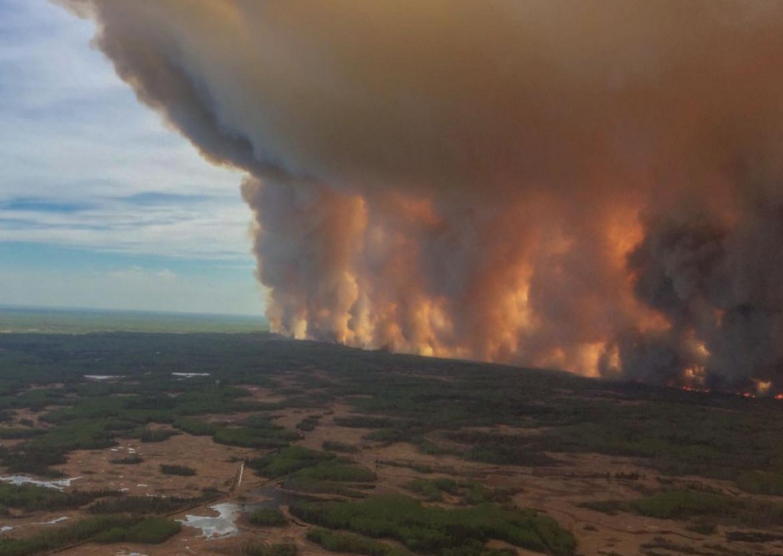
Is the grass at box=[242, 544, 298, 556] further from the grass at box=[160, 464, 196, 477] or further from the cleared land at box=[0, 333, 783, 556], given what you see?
the grass at box=[160, 464, 196, 477]

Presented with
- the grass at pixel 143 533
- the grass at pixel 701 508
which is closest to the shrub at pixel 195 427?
the grass at pixel 143 533

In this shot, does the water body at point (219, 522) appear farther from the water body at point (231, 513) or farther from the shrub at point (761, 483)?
the shrub at point (761, 483)

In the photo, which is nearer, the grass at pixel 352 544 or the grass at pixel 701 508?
the grass at pixel 352 544

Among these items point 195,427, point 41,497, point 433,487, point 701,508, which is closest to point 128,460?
point 41,497

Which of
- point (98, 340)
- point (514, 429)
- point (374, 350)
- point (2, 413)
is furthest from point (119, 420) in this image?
point (98, 340)

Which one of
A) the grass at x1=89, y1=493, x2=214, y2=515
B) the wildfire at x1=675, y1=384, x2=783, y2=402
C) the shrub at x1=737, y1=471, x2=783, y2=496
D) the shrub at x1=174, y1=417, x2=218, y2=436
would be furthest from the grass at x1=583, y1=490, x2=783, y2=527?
the wildfire at x1=675, y1=384, x2=783, y2=402

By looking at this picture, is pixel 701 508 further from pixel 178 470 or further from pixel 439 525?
pixel 178 470
